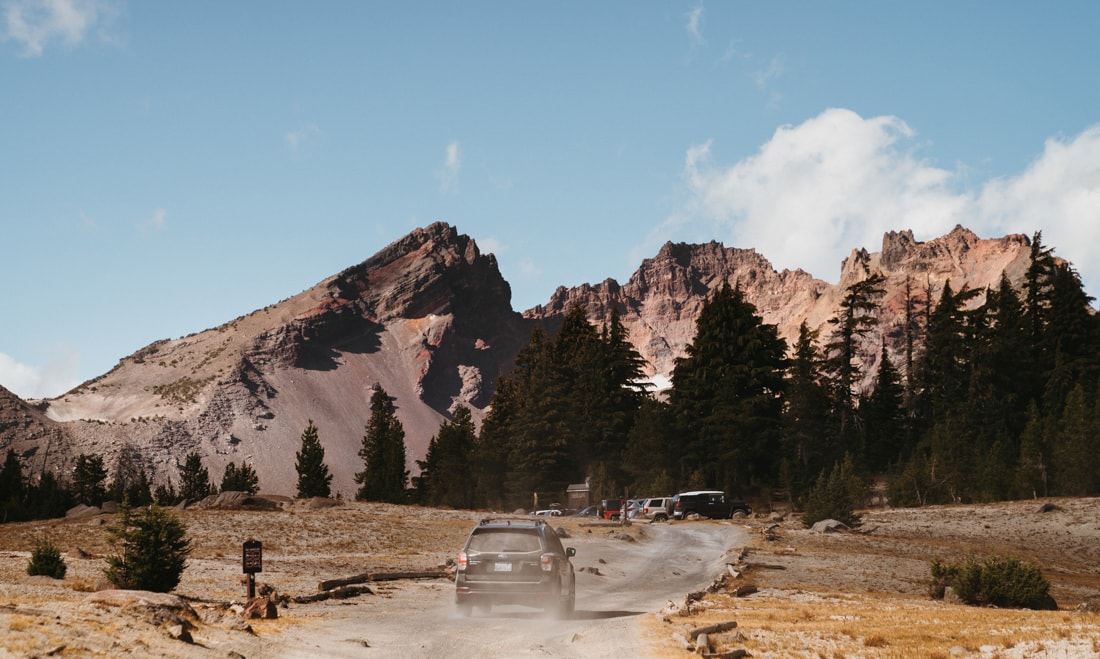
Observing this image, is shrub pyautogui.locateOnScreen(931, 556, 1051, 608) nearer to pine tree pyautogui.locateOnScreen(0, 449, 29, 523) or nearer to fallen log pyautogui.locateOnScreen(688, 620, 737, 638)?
fallen log pyautogui.locateOnScreen(688, 620, 737, 638)

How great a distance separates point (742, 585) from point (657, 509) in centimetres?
4061

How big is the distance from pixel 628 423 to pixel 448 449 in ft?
98.7

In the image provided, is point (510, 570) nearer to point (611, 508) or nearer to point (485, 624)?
point (485, 624)

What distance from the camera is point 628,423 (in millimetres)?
104938

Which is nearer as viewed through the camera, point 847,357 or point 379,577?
point 379,577

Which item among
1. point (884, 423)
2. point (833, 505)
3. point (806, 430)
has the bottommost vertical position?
point (833, 505)

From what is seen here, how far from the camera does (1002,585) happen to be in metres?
24.3

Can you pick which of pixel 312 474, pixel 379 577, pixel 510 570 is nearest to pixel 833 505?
pixel 379 577

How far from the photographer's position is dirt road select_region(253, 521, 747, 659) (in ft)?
49.2

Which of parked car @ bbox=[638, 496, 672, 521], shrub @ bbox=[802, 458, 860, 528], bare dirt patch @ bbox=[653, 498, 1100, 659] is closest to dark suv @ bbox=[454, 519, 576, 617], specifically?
bare dirt patch @ bbox=[653, 498, 1100, 659]

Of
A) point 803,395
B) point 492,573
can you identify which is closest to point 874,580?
point 492,573

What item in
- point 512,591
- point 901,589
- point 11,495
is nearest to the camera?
point 512,591

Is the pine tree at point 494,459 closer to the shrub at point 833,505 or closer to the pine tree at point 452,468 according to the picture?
the pine tree at point 452,468

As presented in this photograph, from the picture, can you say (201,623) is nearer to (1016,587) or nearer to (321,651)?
(321,651)
